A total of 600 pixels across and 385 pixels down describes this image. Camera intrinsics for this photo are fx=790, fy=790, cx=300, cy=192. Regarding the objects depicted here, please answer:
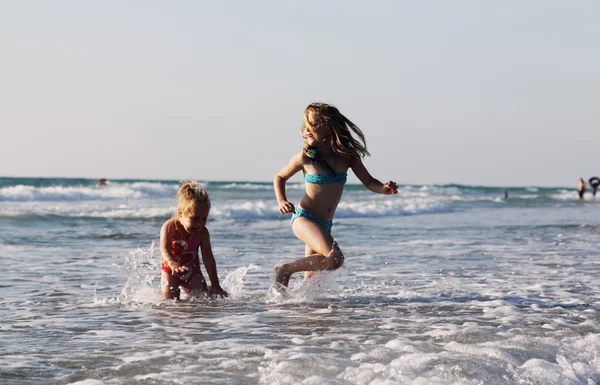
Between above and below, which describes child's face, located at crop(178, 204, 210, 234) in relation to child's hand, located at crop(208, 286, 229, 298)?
above

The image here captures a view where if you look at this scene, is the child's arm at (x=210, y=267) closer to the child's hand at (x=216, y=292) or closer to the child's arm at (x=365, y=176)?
the child's hand at (x=216, y=292)

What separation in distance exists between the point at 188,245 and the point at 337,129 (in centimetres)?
158

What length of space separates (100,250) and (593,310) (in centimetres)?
749

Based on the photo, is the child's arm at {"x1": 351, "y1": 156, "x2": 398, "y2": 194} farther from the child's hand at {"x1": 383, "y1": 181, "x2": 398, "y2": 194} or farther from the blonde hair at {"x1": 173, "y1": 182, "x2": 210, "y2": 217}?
the blonde hair at {"x1": 173, "y1": 182, "x2": 210, "y2": 217}

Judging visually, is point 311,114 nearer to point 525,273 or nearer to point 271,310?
point 271,310

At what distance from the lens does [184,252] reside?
258 inches

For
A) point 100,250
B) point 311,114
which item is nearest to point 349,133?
point 311,114

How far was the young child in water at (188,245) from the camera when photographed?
6355 mm

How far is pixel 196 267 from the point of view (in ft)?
21.6

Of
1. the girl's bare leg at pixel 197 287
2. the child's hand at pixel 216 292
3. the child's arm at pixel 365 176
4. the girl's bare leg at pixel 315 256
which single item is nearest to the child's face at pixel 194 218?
the girl's bare leg at pixel 197 287

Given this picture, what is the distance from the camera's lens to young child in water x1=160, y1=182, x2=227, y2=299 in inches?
250

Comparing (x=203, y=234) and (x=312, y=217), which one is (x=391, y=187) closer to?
(x=312, y=217)

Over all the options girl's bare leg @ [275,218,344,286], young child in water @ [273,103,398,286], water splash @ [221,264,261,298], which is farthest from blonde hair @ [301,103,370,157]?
water splash @ [221,264,261,298]

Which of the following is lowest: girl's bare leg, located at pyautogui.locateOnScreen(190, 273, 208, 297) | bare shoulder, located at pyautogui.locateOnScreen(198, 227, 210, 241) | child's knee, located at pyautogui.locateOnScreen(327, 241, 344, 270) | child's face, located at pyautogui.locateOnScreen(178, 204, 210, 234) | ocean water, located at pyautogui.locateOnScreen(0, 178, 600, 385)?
ocean water, located at pyautogui.locateOnScreen(0, 178, 600, 385)
